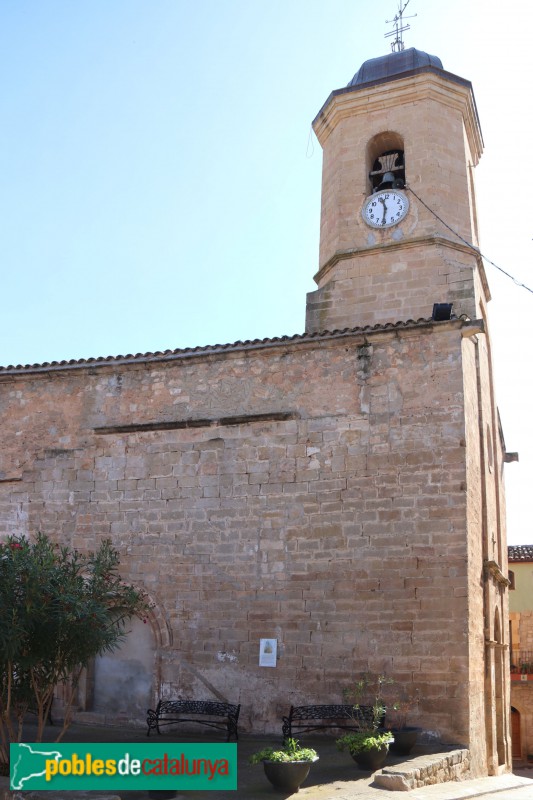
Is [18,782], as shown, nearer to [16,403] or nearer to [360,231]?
[16,403]

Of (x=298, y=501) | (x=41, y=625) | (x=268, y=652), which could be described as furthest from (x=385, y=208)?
(x=41, y=625)

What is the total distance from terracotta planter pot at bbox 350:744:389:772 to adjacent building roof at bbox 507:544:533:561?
58.4ft

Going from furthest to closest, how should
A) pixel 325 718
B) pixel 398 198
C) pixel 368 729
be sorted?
pixel 398 198, pixel 325 718, pixel 368 729

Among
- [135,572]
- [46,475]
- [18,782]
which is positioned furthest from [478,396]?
[18,782]

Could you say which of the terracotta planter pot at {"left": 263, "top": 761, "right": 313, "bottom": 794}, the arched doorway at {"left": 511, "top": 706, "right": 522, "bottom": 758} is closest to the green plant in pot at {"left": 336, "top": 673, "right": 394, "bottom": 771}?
the terracotta planter pot at {"left": 263, "top": 761, "right": 313, "bottom": 794}

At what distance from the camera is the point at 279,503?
1119cm

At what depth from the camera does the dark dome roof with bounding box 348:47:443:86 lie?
15.1 metres

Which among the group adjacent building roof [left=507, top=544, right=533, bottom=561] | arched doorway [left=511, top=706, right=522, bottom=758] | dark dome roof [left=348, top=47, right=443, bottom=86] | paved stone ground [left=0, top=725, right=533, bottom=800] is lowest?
arched doorway [left=511, top=706, right=522, bottom=758]

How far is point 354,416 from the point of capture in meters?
11.2

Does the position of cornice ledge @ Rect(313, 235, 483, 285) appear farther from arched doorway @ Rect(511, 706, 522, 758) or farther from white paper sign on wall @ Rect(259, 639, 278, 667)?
arched doorway @ Rect(511, 706, 522, 758)

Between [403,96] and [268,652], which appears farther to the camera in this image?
[403,96]

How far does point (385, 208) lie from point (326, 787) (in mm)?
9976

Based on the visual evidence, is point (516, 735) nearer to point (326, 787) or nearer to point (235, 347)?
point (235, 347)

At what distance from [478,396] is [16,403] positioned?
7488 millimetres
